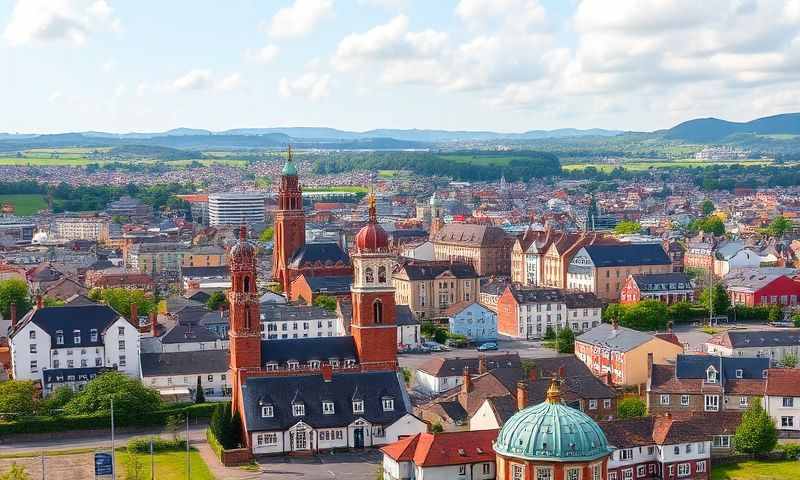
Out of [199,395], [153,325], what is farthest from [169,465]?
[153,325]

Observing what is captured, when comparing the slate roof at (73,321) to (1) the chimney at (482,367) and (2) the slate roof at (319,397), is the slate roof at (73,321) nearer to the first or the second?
(2) the slate roof at (319,397)

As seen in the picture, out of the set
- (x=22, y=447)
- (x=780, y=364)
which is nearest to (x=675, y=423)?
(x=780, y=364)

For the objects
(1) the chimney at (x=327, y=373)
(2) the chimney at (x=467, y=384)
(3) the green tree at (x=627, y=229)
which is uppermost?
(1) the chimney at (x=327, y=373)

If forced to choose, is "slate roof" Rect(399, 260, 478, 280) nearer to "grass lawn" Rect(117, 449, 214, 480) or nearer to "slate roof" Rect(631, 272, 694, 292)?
"slate roof" Rect(631, 272, 694, 292)

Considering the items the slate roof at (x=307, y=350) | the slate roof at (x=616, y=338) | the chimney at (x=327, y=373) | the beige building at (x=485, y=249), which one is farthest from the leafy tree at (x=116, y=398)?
the beige building at (x=485, y=249)

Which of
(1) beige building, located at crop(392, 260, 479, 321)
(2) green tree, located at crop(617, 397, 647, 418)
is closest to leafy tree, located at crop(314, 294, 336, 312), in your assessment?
(1) beige building, located at crop(392, 260, 479, 321)

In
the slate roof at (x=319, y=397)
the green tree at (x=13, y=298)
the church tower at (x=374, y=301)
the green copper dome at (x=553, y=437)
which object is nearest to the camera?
the green copper dome at (x=553, y=437)

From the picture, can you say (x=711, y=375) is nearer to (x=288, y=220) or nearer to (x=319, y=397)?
(x=319, y=397)
